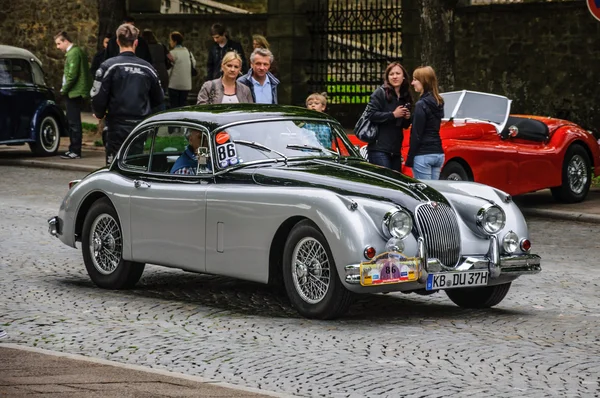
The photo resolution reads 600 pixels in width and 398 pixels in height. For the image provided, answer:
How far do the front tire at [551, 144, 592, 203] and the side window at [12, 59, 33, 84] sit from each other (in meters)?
9.68

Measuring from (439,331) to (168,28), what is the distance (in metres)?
24.5

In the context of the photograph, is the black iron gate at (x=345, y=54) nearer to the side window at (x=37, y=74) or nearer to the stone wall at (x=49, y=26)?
the stone wall at (x=49, y=26)

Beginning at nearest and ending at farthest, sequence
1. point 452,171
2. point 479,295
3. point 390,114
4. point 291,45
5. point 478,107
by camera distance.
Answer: point 479,295 < point 390,114 < point 452,171 < point 478,107 < point 291,45

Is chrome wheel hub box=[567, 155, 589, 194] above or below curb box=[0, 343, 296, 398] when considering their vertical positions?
above

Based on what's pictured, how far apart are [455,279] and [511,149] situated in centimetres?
762

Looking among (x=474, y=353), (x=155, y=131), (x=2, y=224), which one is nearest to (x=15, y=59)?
(x=2, y=224)

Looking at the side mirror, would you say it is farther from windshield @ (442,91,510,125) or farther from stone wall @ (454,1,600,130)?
stone wall @ (454,1,600,130)

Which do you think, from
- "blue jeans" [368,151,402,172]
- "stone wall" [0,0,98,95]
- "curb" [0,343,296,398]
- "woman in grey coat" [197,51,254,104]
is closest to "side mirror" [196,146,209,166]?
"curb" [0,343,296,398]

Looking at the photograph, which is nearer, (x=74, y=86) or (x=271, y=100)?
(x=271, y=100)

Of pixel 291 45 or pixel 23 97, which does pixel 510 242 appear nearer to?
pixel 23 97

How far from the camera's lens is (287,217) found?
9.59 metres

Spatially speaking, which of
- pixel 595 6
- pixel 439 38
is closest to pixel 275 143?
pixel 595 6

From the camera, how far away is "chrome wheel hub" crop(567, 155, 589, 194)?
17875 mm

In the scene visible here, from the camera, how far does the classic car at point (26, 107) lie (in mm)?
22625
